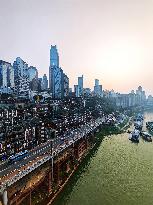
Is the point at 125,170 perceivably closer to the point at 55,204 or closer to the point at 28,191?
the point at 55,204

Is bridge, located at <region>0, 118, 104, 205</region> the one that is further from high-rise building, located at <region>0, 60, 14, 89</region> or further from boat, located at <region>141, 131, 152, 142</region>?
high-rise building, located at <region>0, 60, 14, 89</region>

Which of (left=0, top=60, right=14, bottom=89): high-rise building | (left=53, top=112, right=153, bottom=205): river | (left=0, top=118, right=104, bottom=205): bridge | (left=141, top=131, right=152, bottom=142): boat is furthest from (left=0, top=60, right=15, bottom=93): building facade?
(left=141, top=131, right=152, bottom=142): boat

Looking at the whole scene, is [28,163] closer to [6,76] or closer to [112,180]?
[112,180]

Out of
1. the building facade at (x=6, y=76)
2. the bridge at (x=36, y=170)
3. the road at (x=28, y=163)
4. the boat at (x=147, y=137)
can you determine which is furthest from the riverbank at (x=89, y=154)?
the building facade at (x=6, y=76)

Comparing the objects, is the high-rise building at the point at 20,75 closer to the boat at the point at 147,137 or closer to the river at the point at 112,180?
the boat at the point at 147,137

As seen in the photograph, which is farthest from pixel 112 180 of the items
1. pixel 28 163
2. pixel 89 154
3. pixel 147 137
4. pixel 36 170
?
pixel 147 137

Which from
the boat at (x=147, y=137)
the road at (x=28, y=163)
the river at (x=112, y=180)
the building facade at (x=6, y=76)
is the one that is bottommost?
the river at (x=112, y=180)
